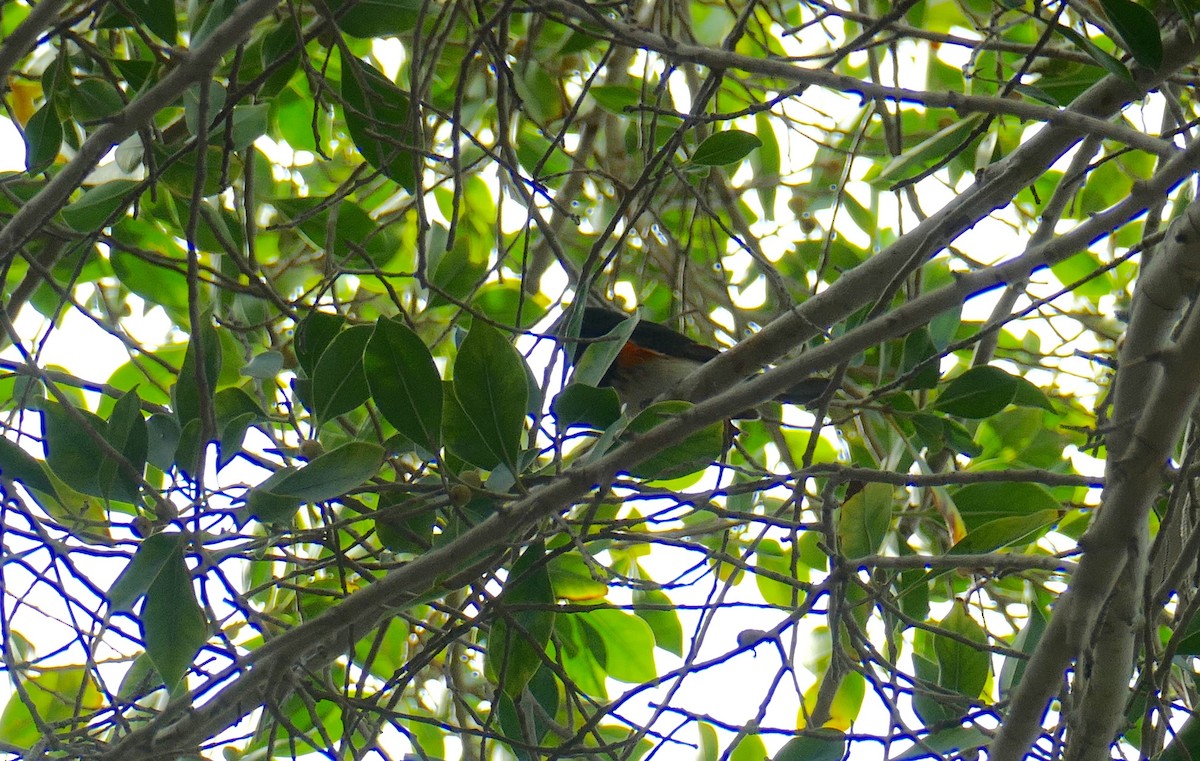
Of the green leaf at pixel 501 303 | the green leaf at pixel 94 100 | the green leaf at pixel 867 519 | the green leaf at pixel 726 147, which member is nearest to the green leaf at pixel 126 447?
the green leaf at pixel 94 100

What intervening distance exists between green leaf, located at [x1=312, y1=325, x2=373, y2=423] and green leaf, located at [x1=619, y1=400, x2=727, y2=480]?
0.48m

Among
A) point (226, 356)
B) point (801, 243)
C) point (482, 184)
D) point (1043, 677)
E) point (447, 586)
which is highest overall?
point (482, 184)

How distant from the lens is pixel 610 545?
8.93ft

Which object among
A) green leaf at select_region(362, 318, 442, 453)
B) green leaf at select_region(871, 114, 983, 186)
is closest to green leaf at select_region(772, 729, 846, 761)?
green leaf at select_region(362, 318, 442, 453)

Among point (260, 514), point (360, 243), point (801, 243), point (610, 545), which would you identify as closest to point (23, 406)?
point (260, 514)

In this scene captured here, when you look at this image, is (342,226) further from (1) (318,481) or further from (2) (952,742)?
(2) (952,742)

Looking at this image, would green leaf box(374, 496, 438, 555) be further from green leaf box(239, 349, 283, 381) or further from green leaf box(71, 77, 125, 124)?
green leaf box(71, 77, 125, 124)

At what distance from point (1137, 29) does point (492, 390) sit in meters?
1.11

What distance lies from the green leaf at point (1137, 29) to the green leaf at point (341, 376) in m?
1.26

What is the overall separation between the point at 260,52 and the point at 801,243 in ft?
5.44

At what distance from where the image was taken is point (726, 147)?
216 centimetres

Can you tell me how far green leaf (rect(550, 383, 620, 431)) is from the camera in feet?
6.07

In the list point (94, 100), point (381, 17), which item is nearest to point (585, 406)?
point (381, 17)

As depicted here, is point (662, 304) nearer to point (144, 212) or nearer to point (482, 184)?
point (482, 184)
